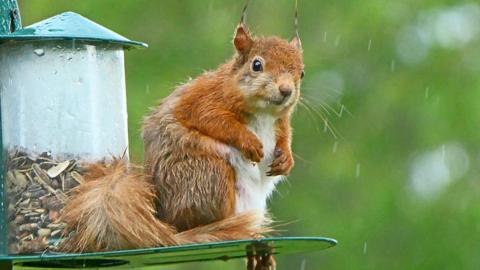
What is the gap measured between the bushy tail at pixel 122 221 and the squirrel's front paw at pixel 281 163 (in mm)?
245

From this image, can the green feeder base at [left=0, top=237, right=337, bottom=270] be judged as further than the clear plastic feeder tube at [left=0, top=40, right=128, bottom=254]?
No

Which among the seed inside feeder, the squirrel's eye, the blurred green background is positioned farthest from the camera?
the blurred green background

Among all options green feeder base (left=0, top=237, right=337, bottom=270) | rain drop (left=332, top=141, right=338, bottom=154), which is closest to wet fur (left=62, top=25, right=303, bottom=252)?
green feeder base (left=0, top=237, right=337, bottom=270)

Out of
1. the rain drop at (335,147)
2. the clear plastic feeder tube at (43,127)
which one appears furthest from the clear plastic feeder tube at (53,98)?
the rain drop at (335,147)

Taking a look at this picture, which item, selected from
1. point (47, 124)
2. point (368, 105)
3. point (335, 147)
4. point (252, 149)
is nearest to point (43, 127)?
point (47, 124)

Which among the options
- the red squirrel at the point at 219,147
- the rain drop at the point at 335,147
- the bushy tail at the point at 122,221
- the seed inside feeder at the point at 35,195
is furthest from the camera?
the rain drop at the point at 335,147

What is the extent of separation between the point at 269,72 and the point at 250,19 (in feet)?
19.2

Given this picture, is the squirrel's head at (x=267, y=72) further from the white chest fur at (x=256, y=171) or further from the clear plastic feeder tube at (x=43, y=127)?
the clear plastic feeder tube at (x=43, y=127)

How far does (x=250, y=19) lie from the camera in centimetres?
1091

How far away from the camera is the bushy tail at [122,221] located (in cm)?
469

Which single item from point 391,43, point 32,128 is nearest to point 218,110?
point 32,128

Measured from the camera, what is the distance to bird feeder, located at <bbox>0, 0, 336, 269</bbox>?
193 inches

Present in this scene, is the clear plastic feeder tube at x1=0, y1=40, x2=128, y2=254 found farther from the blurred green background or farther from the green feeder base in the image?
the blurred green background

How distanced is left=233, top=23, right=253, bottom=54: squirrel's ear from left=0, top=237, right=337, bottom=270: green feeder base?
756mm
